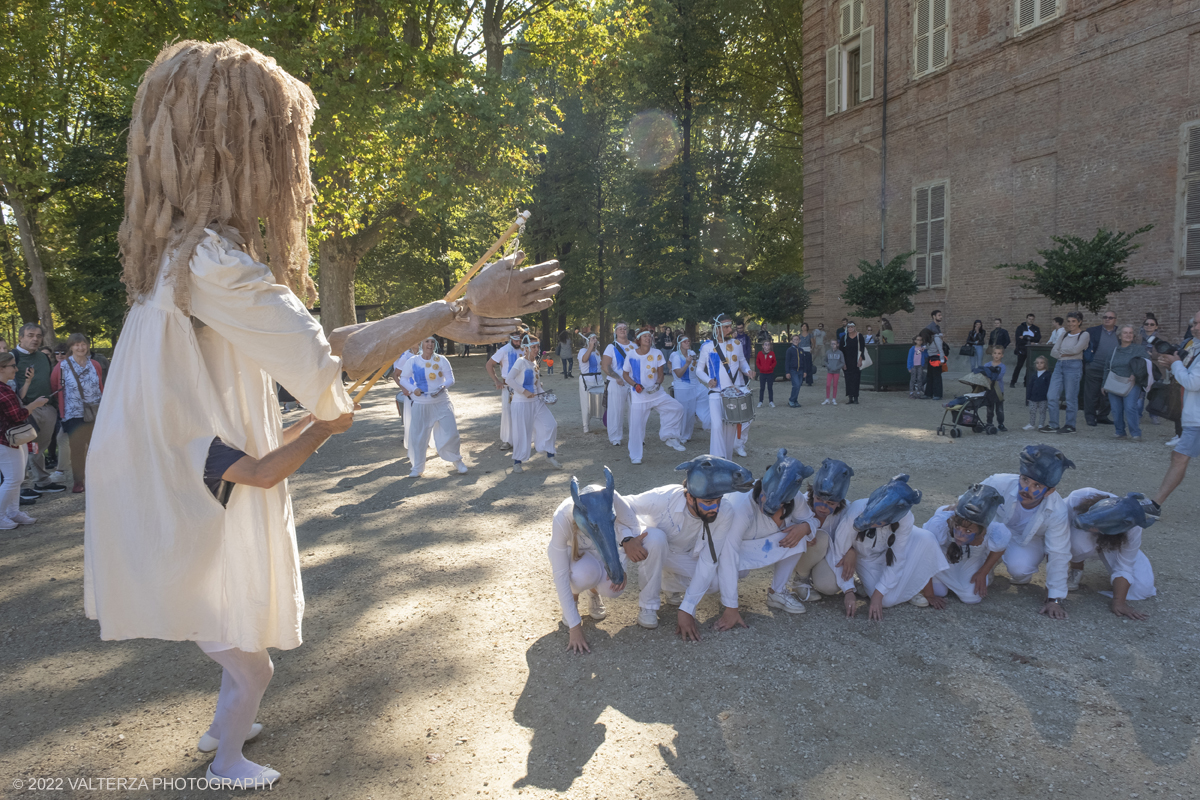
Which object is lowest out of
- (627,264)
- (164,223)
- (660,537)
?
(660,537)

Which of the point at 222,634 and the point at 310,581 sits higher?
the point at 222,634

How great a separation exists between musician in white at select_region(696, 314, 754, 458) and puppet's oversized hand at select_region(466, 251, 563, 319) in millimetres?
7703

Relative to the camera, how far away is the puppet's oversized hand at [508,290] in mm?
2139

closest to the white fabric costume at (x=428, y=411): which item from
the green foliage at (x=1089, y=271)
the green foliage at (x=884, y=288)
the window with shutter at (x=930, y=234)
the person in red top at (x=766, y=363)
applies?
the person in red top at (x=766, y=363)

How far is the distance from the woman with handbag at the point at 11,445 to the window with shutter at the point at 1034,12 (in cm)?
2130

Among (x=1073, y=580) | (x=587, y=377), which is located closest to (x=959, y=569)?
(x=1073, y=580)

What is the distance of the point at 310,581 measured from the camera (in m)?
5.62

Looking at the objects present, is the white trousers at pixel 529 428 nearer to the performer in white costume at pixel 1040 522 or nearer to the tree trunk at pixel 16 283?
the performer in white costume at pixel 1040 522

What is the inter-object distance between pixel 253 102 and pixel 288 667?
126 inches

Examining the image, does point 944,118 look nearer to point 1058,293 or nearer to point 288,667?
point 1058,293

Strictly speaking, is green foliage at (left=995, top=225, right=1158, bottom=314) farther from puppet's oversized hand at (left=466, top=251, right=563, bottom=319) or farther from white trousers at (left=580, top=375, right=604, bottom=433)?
puppet's oversized hand at (left=466, top=251, right=563, bottom=319)

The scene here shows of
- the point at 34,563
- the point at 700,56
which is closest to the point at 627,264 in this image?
the point at 700,56

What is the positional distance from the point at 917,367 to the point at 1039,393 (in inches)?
191

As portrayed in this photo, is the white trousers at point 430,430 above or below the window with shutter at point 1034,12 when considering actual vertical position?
below
